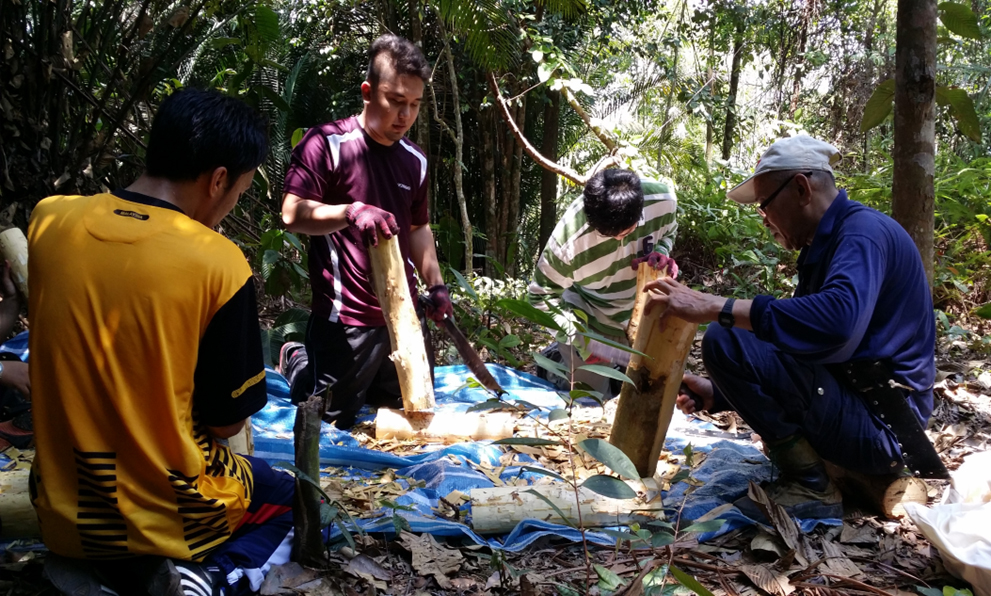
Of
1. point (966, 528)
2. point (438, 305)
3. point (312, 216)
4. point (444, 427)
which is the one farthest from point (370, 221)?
point (966, 528)

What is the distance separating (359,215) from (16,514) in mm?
1691

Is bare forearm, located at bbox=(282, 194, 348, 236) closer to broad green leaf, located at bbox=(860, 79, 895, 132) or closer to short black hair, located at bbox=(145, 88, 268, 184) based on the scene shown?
short black hair, located at bbox=(145, 88, 268, 184)

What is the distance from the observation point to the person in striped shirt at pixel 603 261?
414 centimetres

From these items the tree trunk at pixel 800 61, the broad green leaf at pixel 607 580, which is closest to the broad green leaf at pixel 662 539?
the broad green leaf at pixel 607 580

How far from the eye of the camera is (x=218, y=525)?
1.86 meters

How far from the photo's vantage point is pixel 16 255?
2512 mm

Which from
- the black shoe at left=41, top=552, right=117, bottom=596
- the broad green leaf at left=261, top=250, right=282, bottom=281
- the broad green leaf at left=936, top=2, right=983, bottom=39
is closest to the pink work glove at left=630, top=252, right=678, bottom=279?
the broad green leaf at left=936, top=2, right=983, bottom=39

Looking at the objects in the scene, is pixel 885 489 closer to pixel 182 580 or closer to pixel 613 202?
pixel 613 202

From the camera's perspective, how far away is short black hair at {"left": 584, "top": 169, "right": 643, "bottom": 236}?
387cm

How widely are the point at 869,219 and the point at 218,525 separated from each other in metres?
2.28

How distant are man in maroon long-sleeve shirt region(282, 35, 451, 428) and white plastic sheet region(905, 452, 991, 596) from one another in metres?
2.24

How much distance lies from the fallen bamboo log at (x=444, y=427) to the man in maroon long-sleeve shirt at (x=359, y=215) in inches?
11.6

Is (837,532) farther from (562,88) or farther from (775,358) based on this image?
(562,88)

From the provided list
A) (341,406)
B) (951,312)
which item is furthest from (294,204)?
(951,312)
